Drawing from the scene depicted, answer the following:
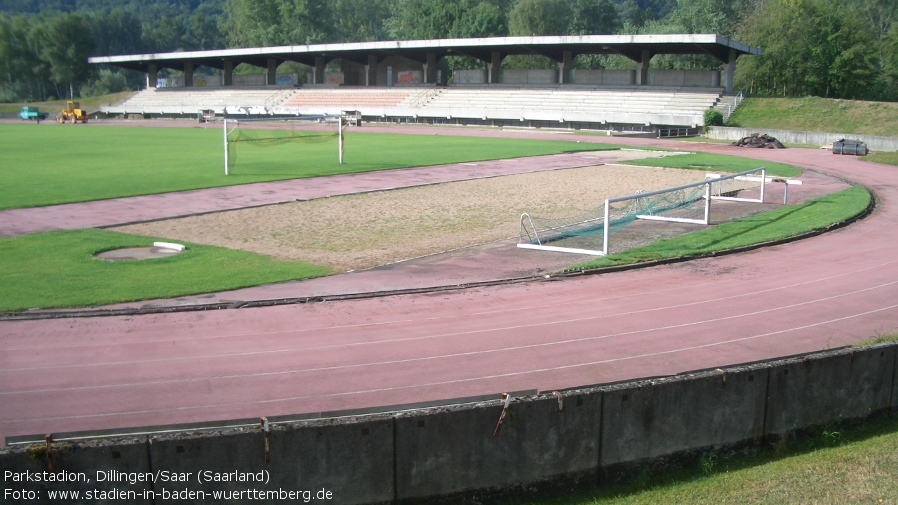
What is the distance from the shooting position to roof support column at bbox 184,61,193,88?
108094mm

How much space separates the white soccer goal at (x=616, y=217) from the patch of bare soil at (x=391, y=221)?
1072mm

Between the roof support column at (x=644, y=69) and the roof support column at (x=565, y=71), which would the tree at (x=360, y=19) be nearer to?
the roof support column at (x=565, y=71)

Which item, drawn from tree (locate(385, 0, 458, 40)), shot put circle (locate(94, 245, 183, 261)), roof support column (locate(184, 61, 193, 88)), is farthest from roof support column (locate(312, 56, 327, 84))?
shot put circle (locate(94, 245, 183, 261))

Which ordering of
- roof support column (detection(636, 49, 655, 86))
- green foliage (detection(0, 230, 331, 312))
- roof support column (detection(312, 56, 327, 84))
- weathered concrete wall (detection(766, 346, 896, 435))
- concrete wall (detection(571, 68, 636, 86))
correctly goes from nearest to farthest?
weathered concrete wall (detection(766, 346, 896, 435)) → green foliage (detection(0, 230, 331, 312)) → roof support column (detection(636, 49, 655, 86)) → concrete wall (detection(571, 68, 636, 86)) → roof support column (detection(312, 56, 327, 84))

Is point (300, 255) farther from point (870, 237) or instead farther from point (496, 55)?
point (496, 55)

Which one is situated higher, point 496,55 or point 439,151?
point 496,55

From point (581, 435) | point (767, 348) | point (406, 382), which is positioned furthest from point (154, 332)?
point (767, 348)

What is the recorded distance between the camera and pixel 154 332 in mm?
13031

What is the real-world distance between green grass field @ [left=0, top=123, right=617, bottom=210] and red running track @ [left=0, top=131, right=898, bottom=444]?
16776 millimetres

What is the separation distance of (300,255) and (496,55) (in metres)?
72.9

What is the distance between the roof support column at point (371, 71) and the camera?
9781cm

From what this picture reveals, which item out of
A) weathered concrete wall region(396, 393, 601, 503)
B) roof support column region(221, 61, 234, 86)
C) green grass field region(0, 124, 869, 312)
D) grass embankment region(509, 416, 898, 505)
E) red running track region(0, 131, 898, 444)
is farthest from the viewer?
roof support column region(221, 61, 234, 86)

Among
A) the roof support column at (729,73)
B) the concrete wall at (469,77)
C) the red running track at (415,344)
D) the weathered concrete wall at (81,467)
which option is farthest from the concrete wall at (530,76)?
the weathered concrete wall at (81,467)

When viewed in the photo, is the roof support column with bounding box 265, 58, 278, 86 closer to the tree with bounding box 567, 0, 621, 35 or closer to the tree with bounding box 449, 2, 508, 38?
the tree with bounding box 449, 2, 508, 38
